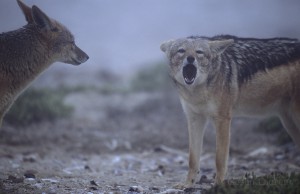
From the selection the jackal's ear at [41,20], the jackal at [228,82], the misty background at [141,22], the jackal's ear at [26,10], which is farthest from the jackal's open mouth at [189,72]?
the misty background at [141,22]

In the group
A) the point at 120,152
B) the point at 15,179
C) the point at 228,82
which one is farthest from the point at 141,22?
the point at 15,179

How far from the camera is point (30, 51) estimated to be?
7.75 m

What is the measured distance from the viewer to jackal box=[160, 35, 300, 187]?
24.5 ft

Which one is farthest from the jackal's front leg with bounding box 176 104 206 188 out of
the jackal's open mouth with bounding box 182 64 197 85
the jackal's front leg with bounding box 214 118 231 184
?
the jackal's open mouth with bounding box 182 64 197 85

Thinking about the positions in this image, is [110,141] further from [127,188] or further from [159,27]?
[159,27]

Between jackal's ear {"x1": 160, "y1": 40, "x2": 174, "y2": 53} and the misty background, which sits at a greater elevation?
the misty background

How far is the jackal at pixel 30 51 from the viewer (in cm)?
732

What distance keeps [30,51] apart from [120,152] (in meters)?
4.20

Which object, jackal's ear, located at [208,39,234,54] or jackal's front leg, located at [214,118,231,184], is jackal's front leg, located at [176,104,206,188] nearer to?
jackal's front leg, located at [214,118,231,184]

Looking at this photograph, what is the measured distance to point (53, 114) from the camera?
13.4 meters

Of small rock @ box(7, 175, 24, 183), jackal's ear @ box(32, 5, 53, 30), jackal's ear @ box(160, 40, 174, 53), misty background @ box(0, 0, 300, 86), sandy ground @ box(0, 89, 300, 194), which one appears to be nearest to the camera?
small rock @ box(7, 175, 24, 183)

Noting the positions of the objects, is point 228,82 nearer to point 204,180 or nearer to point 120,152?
point 204,180

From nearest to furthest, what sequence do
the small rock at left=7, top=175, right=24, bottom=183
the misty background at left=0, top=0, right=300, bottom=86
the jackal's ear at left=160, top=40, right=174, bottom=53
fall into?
1. the small rock at left=7, top=175, right=24, bottom=183
2. the jackal's ear at left=160, top=40, right=174, bottom=53
3. the misty background at left=0, top=0, right=300, bottom=86

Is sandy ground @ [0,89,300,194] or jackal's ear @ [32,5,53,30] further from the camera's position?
sandy ground @ [0,89,300,194]
